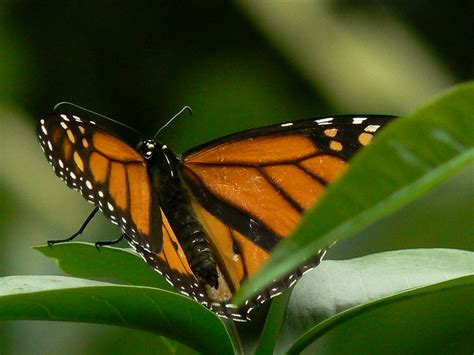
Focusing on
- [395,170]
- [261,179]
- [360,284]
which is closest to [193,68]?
[261,179]

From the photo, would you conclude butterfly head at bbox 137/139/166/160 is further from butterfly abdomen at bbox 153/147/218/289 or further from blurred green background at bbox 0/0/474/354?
blurred green background at bbox 0/0/474/354

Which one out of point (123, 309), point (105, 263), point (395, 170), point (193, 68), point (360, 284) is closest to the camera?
point (395, 170)

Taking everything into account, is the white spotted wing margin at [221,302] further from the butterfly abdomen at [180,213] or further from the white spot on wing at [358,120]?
the white spot on wing at [358,120]

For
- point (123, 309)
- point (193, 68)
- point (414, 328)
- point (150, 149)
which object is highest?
point (193, 68)

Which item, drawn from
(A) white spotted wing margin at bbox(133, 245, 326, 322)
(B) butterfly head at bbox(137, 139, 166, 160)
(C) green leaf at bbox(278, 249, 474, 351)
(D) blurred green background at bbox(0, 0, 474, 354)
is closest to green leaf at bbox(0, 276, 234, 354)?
(C) green leaf at bbox(278, 249, 474, 351)

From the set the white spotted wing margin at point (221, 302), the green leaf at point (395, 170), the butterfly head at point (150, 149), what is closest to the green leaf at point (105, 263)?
the white spotted wing margin at point (221, 302)

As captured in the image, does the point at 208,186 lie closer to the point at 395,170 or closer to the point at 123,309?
the point at 123,309

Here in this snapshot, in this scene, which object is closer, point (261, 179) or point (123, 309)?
point (123, 309)
